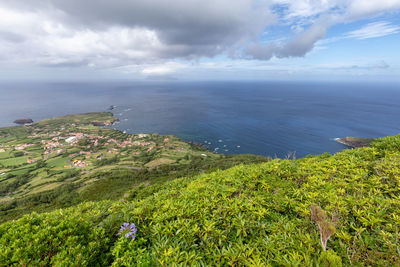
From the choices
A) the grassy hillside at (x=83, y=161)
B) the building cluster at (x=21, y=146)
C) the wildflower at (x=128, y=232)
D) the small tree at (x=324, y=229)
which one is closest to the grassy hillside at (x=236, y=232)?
→ the small tree at (x=324, y=229)

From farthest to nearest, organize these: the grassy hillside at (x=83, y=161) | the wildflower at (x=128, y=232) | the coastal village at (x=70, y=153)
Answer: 1. the coastal village at (x=70, y=153)
2. the grassy hillside at (x=83, y=161)
3. the wildflower at (x=128, y=232)

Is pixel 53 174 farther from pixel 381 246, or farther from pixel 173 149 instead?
pixel 381 246

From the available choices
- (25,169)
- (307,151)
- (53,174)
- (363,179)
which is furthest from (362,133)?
(25,169)

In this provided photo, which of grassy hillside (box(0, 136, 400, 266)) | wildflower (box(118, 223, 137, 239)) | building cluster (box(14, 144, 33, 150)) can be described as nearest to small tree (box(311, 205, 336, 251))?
grassy hillside (box(0, 136, 400, 266))

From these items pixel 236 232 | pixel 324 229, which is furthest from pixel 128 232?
pixel 324 229

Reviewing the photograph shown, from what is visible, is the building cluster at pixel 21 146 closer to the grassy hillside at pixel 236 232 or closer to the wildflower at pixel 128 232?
the grassy hillside at pixel 236 232

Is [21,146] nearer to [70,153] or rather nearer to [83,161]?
[70,153]

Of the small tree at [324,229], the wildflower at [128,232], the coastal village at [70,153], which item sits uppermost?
the small tree at [324,229]
